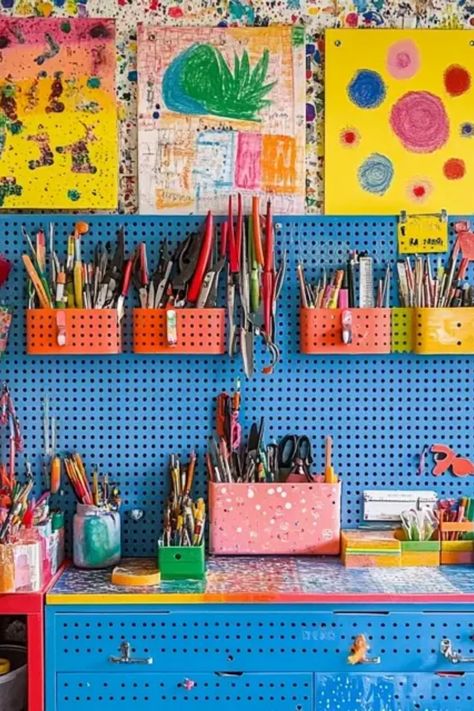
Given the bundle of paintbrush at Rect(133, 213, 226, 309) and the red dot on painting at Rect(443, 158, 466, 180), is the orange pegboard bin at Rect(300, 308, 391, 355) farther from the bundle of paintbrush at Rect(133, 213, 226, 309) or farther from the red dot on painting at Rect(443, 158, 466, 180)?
the red dot on painting at Rect(443, 158, 466, 180)

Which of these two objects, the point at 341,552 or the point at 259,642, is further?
the point at 341,552

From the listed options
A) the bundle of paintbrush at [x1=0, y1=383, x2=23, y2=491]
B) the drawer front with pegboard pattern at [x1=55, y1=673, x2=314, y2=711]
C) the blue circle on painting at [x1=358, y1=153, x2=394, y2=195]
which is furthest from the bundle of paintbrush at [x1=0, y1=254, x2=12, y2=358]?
the blue circle on painting at [x1=358, y1=153, x2=394, y2=195]

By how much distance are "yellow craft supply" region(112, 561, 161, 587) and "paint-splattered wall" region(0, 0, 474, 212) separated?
886 mm

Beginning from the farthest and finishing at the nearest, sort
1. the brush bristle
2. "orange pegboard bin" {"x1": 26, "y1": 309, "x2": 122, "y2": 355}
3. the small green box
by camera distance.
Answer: the brush bristle
"orange pegboard bin" {"x1": 26, "y1": 309, "x2": 122, "y2": 355}
the small green box

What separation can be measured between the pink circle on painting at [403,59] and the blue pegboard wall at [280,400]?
0.38 meters

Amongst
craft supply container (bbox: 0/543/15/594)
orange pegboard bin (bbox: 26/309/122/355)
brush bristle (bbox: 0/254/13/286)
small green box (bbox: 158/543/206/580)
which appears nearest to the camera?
craft supply container (bbox: 0/543/15/594)

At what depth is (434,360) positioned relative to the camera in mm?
2350

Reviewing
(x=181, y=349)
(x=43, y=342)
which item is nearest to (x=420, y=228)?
(x=181, y=349)

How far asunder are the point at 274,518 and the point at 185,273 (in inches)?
24.5

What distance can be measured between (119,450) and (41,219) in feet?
1.98

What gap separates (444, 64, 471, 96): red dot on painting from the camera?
7.72 feet

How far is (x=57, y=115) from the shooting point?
2.35 metres

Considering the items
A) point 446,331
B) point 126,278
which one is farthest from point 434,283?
point 126,278

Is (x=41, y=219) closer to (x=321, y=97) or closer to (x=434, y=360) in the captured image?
(x=321, y=97)
